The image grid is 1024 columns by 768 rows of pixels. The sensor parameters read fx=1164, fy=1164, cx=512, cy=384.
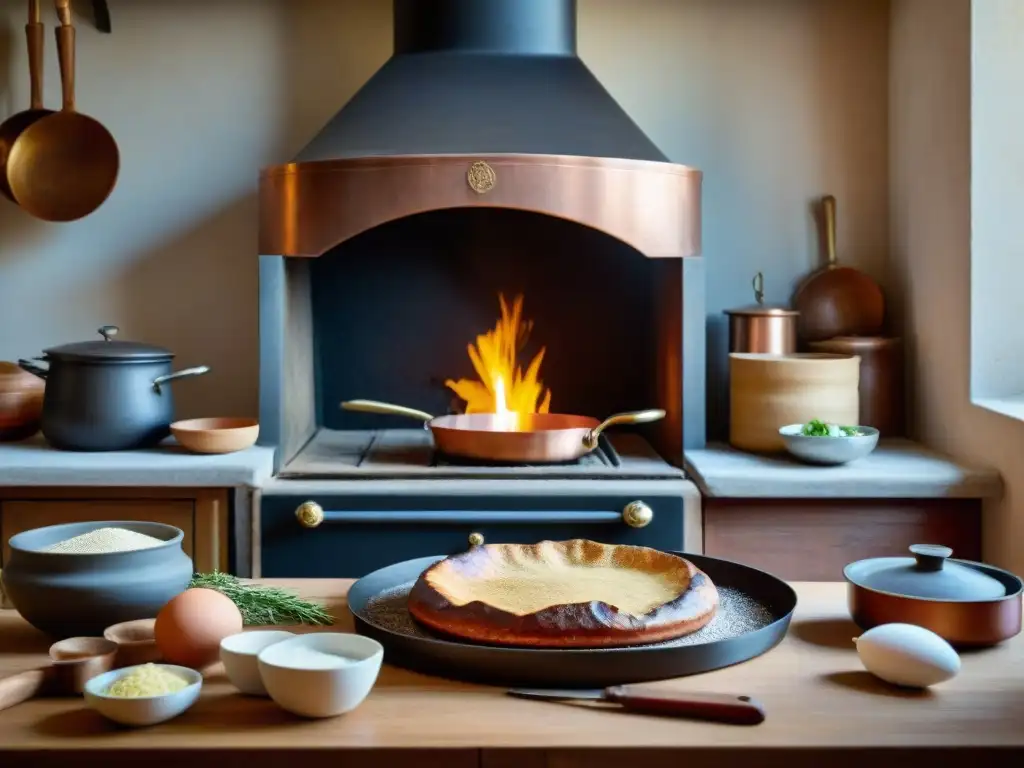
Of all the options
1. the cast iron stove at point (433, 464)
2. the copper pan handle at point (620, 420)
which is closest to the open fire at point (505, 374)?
the cast iron stove at point (433, 464)

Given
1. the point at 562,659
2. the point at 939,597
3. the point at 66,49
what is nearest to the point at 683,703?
the point at 562,659

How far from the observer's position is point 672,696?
3.21 ft

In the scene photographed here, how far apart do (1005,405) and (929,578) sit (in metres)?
1.14

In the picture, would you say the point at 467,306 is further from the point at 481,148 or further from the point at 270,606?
the point at 270,606

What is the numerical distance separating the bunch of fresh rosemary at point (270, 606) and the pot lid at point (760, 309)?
1.47 metres

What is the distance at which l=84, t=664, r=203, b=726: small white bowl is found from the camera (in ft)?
3.09

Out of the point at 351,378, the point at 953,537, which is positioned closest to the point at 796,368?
the point at 953,537

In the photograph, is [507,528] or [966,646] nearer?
[966,646]

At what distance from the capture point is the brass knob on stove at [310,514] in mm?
2105

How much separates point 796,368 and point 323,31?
1341 mm

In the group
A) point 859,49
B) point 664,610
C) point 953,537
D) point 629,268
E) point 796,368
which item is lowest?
point 953,537

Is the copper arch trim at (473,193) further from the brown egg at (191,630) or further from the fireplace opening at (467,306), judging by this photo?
the brown egg at (191,630)

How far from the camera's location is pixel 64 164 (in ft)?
8.73

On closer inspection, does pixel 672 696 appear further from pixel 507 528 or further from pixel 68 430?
pixel 68 430
